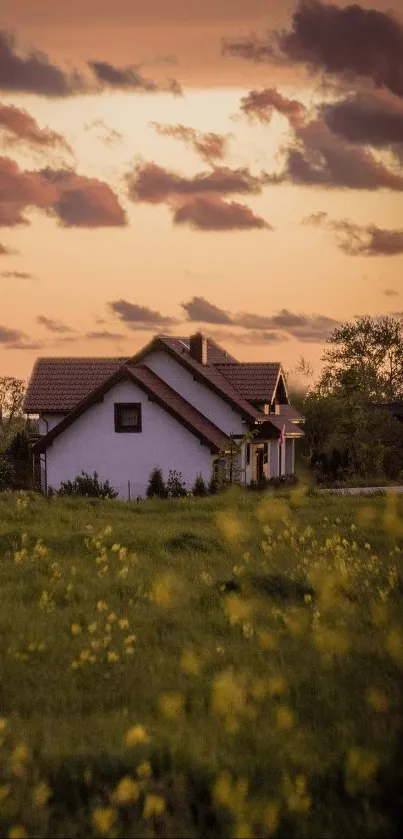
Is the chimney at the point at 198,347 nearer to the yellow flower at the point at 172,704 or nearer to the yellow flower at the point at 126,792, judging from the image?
the yellow flower at the point at 172,704

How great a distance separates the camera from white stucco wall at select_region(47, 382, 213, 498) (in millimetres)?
43625

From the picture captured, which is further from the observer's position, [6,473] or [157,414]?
[6,473]

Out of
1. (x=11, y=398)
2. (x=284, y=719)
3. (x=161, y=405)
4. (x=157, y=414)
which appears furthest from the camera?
(x=11, y=398)

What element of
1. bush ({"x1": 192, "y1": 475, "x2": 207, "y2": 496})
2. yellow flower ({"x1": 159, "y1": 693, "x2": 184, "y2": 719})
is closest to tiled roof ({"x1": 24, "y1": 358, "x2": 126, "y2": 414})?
bush ({"x1": 192, "y1": 475, "x2": 207, "y2": 496})

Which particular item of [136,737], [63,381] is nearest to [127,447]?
[63,381]

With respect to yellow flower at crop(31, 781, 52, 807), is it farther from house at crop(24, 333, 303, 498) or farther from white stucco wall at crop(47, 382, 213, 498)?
white stucco wall at crop(47, 382, 213, 498)

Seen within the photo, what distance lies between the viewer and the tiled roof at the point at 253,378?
5012 centimetres

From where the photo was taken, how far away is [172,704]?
8.60 metres

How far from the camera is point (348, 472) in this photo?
5400 centimetres

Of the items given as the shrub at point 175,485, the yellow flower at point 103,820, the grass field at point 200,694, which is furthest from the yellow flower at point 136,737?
the shrub at point 175,485

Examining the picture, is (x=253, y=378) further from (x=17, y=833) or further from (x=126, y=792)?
(x=17, y=833)

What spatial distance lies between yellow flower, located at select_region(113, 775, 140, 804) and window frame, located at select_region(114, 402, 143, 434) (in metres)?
37.2

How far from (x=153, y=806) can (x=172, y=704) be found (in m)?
1.77

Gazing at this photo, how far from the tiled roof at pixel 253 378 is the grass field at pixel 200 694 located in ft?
110
